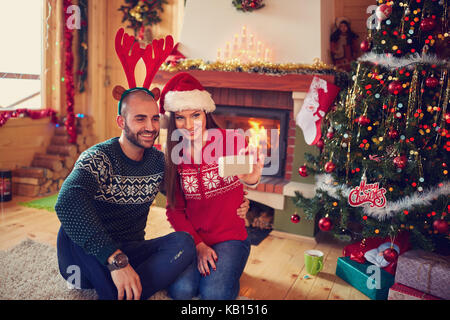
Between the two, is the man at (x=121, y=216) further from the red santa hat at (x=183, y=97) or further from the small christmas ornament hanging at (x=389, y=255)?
the small christmas ornament hanging at (x=389, y=255)

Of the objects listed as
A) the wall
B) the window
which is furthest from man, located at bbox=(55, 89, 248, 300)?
the window

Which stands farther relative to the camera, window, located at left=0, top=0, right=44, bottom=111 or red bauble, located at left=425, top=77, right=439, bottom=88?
window, located at left=0, top=0, right=44, bottom=111

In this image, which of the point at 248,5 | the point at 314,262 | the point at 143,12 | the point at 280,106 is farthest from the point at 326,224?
the point at 143,12

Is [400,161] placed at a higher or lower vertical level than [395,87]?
lower

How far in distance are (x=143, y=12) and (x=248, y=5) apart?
1353 millimetres

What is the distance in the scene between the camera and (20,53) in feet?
11.9

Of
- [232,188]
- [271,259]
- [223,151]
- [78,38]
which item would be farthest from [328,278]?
[78,38]

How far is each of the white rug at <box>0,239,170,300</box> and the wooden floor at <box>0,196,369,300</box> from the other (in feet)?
0.54

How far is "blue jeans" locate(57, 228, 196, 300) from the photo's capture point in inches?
62.3

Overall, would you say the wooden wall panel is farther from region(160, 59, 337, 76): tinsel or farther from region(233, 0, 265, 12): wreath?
region(233, 0, 265, 12): wreath

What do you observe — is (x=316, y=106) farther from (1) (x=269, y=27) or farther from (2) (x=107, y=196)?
(2) (x=107, y=196)

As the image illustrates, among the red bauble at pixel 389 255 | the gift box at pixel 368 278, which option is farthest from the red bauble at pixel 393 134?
the gift box at pixel 368 278

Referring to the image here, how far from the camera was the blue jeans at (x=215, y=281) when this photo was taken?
177 cm

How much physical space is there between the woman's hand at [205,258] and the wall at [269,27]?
1672 millimetres
